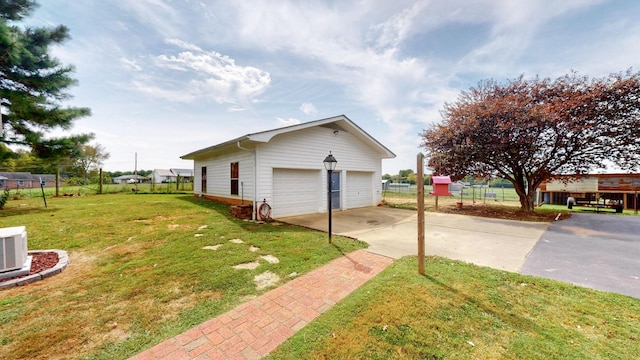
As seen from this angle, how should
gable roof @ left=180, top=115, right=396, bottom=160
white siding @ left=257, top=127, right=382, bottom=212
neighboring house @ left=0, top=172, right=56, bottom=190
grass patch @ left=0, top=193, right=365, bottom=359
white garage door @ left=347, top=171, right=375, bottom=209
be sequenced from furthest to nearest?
1. neighboring house @ left=0, top=172, right=56, bottom=190
2. white garage door @ left=347, top=171, right=375, bottom=209
3. white siding @ left=257, top=127, right=382, bottom=212
4. gable roof @ left=180, top=115, right=396, bottom=160
5. grass patch @ left=0, top=193, right=365, bottom=359

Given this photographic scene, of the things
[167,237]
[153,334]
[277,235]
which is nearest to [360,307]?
[153,334]

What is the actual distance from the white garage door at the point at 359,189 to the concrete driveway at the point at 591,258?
6837 millimetres

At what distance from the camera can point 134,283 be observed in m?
3.30

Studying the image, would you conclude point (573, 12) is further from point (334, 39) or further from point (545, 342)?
point (545, 342)

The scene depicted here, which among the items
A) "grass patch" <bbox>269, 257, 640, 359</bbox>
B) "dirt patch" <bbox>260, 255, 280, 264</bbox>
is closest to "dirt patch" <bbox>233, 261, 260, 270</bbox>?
"dirt patch" <bbox>260, 255, 280, 264</bbox>

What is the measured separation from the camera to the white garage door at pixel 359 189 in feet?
36.6

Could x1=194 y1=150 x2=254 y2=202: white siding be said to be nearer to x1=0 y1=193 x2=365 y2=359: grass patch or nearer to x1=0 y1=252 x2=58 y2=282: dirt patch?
x1=0 y1=193 x2=365 y2=359: grass patch

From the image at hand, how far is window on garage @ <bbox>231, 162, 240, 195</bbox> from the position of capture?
9.58 meters

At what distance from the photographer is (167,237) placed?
551 centimetres

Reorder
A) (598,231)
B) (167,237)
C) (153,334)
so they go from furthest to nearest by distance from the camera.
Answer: (598,231) < (167,237) < (153,334)

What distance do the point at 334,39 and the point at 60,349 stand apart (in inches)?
335

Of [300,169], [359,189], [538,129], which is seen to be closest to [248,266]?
[300,169]

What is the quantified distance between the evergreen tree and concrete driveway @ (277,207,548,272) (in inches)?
441

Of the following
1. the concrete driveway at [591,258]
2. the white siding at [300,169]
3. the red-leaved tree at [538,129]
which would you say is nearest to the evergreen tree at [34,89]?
the white siding at [300,169]
